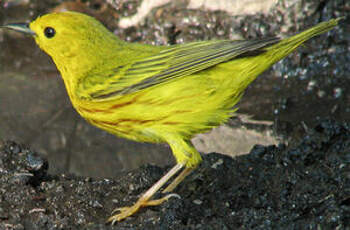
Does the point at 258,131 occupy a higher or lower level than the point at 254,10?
lower

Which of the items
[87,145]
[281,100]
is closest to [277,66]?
[281,100]

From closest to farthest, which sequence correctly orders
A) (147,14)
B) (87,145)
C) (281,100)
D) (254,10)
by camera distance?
(87,145)
(281,100)
(254,10)
(147,14)

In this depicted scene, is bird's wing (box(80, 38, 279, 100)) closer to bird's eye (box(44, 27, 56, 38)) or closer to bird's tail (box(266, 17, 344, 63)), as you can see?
bird's tail (box(266, 17, 344, 63))

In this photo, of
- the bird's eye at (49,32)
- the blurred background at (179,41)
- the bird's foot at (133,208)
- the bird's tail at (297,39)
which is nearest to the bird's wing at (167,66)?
the bird's tail at (297,39)

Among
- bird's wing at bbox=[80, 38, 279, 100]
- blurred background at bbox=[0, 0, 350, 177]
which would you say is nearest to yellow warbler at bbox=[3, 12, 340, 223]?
bird's wing at bbox=[80, 38, 279, 100]

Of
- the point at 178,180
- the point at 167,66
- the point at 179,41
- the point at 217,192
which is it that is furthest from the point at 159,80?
the point at 179,41

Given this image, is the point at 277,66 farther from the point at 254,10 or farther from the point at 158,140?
the point at 158,140

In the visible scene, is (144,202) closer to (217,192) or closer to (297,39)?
(217,192)

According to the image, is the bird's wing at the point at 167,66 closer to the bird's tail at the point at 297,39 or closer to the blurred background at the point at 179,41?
the bird's tail at the point at 297,39
